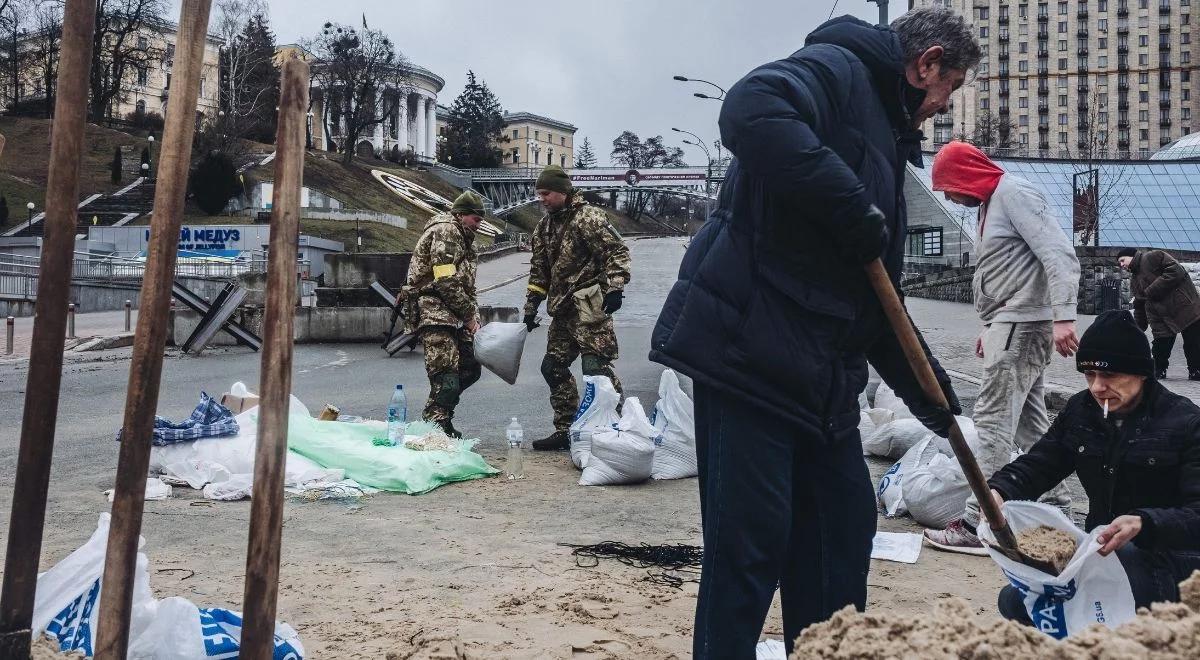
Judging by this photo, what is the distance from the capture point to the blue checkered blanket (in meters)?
6.10

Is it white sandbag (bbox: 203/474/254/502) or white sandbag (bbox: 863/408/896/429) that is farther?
white sandbag (bbox: 863/408/896/429)

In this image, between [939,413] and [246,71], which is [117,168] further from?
[939,413]

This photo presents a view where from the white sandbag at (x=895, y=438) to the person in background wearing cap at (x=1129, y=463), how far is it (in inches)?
136

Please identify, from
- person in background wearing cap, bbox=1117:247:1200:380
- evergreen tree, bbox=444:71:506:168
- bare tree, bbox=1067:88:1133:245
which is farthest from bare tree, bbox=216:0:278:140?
person in background wearing cap, bbox=1117:247:1200:380

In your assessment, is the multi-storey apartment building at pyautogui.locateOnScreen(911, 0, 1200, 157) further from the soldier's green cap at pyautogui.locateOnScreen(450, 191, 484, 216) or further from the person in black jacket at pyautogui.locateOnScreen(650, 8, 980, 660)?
the person in black jacket at pyautogui.locateOnScreen(650, 8, 980, 660)

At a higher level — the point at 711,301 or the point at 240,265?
the point at 240,265

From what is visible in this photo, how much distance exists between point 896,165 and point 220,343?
16667 millimetres

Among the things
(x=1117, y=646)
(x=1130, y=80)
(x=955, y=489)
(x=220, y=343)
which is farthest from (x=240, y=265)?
(x=1130, y=80)

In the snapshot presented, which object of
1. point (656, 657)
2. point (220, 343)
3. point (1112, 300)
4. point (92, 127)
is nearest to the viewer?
point (656, 657)

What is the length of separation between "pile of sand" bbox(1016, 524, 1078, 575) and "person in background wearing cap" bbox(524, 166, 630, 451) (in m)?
4.41

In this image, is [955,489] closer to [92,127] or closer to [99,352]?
[99,352]

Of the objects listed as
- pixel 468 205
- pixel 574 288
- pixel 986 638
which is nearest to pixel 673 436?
pixel 574 288

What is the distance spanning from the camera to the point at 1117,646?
1464 mm

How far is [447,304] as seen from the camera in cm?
724
